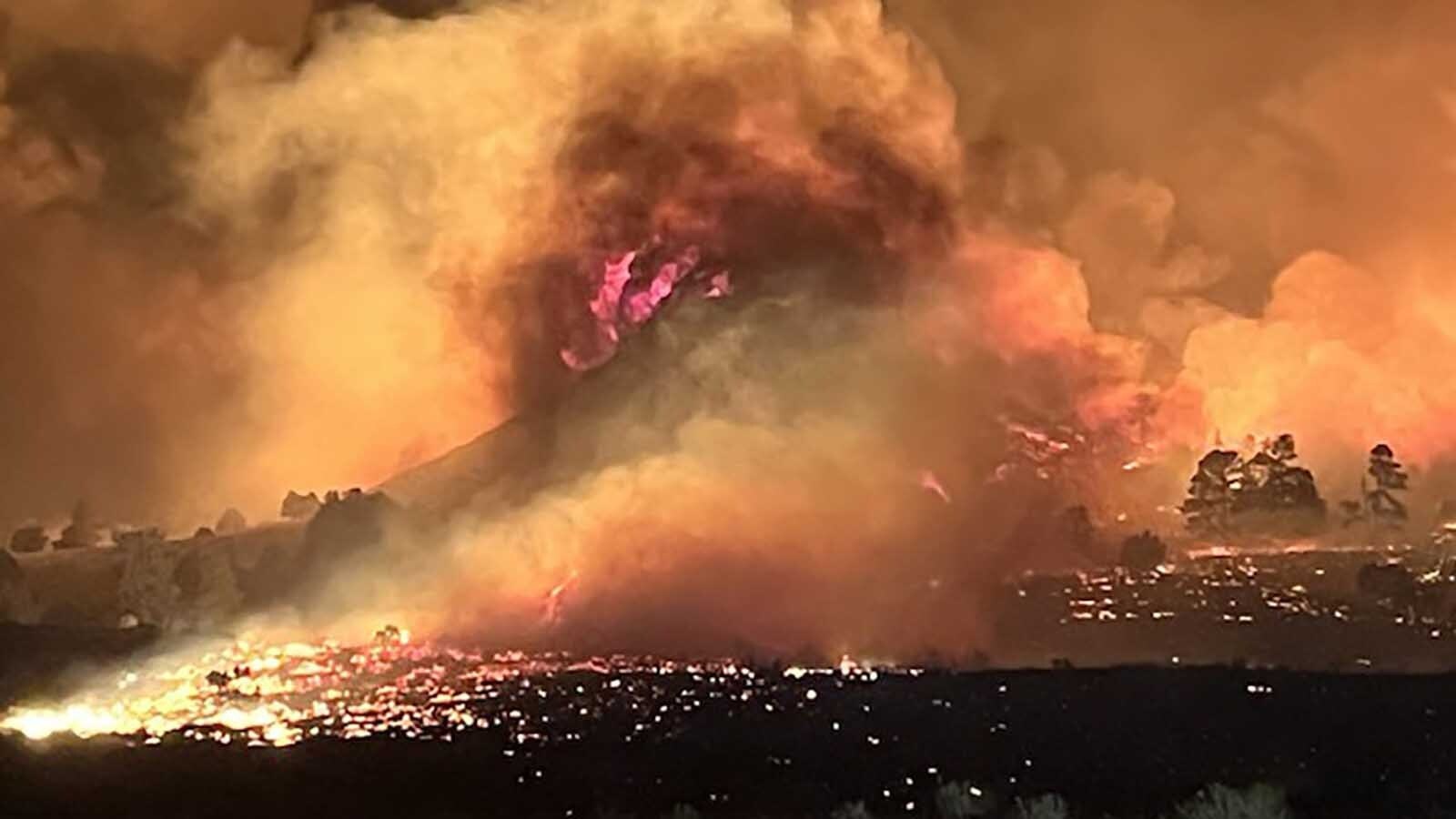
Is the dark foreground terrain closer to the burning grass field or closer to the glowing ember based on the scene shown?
the burning grass field

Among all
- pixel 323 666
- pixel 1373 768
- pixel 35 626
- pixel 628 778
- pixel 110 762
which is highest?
pixel 35 626

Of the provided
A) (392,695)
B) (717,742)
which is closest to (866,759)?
(717,742)

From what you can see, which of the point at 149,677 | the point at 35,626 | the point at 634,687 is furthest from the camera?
the point at 35,626

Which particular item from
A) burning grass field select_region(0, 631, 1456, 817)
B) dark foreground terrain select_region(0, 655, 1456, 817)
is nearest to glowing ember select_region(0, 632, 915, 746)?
burning grass field select_region(0, 631, 1456, 817)

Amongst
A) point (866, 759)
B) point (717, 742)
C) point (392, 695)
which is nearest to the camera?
point (866, 759)

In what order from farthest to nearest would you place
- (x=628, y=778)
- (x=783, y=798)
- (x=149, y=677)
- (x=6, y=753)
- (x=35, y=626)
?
(x=35, y=626) → (x=149, y=677) → (x=6, y=753) → (x=628, y=778) → (x=783, y=798)

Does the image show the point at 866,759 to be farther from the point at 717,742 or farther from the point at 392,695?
the point at 392,695

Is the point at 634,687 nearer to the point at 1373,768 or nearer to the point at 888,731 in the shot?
the point at 888,731

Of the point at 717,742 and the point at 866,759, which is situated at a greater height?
the point at 717,742

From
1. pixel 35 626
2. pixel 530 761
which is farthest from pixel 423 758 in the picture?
pixel 35 626
